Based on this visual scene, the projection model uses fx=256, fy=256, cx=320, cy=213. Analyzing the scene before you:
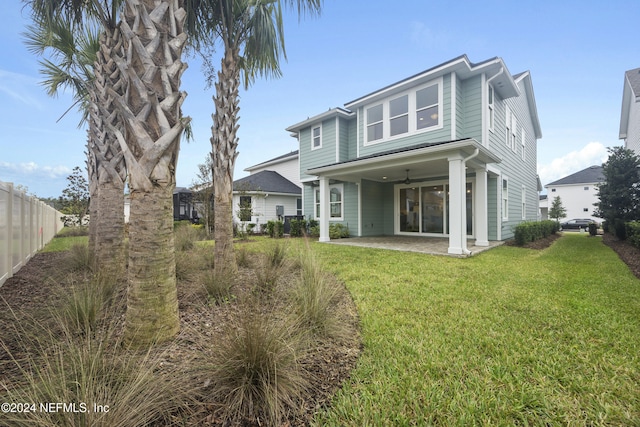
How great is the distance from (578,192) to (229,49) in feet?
141

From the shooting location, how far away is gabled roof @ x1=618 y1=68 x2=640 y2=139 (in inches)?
460

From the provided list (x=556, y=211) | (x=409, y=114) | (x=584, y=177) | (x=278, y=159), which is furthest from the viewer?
(x=584, y=177)

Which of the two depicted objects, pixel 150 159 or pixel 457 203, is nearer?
pixel 150 159

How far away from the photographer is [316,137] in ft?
45.8

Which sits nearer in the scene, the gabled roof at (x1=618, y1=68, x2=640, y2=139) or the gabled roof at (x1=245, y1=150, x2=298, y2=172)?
the gabled roof at (x1=618, y1=68, x2=640, y2=139)

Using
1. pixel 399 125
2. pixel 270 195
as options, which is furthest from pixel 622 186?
pixel 270 195

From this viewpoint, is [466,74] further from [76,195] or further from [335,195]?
[76,195]

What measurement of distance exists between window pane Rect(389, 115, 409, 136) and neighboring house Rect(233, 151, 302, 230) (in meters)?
7.38

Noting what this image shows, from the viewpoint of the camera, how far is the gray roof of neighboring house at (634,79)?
11.3 m

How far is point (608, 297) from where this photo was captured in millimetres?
3963

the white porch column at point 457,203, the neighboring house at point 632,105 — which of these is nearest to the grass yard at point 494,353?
the white porch column at point 457,203

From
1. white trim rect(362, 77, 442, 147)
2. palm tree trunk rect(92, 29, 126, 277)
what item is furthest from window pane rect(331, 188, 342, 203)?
palm tree trunk rect(92, 29, 126, 277)

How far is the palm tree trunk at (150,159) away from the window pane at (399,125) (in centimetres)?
936

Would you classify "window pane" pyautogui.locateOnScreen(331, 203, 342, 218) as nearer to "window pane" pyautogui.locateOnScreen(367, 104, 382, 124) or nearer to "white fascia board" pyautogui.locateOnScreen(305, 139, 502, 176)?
"white fascia board" pyautogui.locateOnScreen(305, 139, 502, 176)
